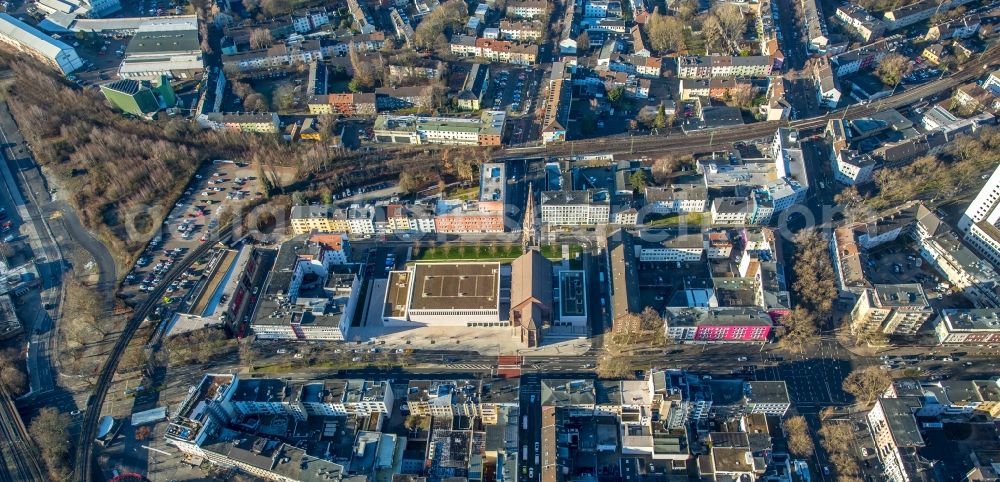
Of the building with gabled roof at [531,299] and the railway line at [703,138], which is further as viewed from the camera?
the railway line at [703,138]

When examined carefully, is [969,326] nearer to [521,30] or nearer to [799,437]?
[799,437]

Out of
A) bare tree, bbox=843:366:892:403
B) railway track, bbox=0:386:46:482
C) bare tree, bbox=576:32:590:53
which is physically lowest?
railway track, bbox=0:386:46:482

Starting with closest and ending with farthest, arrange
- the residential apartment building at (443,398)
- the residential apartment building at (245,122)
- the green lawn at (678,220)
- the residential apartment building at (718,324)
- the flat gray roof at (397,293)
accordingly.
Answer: the residential apartment building at (443,398), the residential apartment building at (718,324), the flat gray roof at (397,293), the green lawn at (678,220), the residential apartment building at (245,122)

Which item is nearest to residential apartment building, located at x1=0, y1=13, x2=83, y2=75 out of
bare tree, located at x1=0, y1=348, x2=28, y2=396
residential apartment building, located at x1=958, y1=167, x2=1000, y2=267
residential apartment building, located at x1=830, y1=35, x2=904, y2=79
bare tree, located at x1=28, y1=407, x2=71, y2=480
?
bare tree, located at x1=0, y1=348, x2=28, y2=396

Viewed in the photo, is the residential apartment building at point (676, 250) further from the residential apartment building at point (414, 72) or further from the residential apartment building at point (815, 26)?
the residential apartment building at point (815, 26)

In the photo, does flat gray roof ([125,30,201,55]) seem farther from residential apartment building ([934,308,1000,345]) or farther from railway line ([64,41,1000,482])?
residential apartment building ([934,308,1000,345])

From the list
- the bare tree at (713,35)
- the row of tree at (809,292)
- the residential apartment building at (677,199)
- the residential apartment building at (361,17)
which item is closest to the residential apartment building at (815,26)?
the bare tree at (713,35)

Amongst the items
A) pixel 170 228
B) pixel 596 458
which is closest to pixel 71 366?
pixel 170 228
